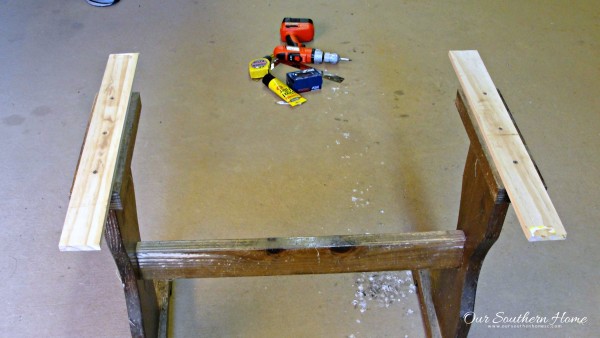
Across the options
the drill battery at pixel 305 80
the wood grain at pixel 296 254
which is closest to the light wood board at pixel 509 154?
the wood grain at pixel 296 254

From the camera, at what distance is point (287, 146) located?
2.43 meters

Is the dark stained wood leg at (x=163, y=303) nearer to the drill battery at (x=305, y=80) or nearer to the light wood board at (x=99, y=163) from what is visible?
the light wood board at (x=99, y=163)

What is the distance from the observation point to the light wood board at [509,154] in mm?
1221

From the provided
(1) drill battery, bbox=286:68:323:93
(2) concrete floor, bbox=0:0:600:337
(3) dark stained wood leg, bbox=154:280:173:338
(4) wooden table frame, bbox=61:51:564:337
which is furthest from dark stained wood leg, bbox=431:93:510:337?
(1) drill battery, bbox=286:68:323:93

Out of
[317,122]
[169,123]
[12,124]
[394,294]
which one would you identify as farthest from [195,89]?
[394,294]

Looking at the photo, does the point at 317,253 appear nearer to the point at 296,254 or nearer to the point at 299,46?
the point at 296,254

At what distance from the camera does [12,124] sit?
2525 mm

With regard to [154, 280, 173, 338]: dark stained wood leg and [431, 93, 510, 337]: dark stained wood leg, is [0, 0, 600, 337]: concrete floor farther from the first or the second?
[431, 93, 510, 337]: dark stained wood leg

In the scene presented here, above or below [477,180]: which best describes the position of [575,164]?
below

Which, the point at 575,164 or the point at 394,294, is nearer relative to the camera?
the point at 394,294

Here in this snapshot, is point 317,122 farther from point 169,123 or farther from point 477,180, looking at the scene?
point 477,180

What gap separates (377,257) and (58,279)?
3.49 ft

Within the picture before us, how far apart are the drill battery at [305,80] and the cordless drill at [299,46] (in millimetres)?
147

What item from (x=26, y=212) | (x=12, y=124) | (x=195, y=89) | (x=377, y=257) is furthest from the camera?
(x=195, y=89)
